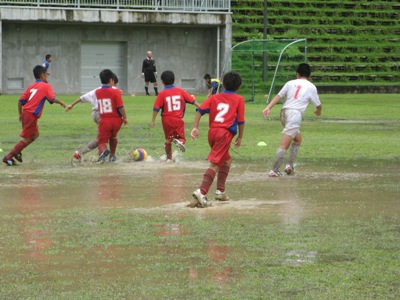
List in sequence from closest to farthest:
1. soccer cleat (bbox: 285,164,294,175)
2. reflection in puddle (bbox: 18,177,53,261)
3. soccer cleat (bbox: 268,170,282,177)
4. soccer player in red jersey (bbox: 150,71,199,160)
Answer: reflection in puddle (bbox: 18,177,53,261)
soccer cleat (bbox: 268,170,282,177)
soccer cleat (bbox: 285,164,294,175)
soccer player in red jersey (bbox: 150,71,199,160)

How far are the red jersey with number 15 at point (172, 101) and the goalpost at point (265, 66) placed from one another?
62.2ft

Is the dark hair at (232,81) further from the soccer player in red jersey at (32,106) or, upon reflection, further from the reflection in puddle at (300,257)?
the soccer player in red jersey at (32,106)

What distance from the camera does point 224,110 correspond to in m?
11.5

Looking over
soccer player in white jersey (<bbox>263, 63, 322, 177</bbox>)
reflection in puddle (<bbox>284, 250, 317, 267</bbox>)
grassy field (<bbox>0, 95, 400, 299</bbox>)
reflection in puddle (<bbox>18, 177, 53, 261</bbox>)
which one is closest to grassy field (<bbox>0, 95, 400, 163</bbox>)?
grassy field (<bbox>0, 95, 400, 299</bbox>)

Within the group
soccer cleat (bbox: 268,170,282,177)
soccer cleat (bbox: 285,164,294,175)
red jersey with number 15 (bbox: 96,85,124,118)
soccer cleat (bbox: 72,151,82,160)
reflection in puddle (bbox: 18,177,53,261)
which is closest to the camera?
reflection in puddle (bbox: 18,177,53,261)

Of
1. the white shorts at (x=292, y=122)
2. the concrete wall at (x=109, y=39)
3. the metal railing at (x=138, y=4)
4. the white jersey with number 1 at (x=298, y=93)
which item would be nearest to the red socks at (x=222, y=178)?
the white shorts at (x=292, y=122)

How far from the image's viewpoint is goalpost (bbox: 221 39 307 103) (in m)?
35.9

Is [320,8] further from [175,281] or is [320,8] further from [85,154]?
[175,281]

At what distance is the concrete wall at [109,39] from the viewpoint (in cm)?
4388

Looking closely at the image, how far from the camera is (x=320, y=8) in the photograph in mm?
51375

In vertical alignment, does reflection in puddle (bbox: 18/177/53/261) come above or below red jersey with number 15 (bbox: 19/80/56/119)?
below

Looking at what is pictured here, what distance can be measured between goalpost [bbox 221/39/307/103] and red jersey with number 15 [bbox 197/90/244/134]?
23.7 m

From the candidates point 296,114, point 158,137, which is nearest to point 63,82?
point 158,137

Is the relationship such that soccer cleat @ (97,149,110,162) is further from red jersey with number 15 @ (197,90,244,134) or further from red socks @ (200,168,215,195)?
red socks @ (200,168,215,195)
